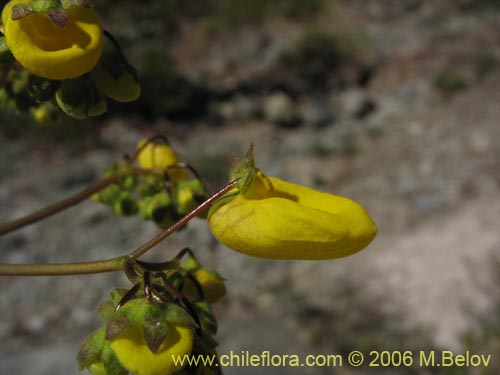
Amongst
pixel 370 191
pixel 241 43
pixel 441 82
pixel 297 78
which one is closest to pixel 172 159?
pixel 370 191

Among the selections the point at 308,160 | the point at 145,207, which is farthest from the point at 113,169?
the point at 308,160

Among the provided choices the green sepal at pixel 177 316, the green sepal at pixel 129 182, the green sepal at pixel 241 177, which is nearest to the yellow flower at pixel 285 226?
the green sepal at pixel 241 177

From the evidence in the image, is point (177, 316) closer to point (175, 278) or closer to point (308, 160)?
point (175, 278)

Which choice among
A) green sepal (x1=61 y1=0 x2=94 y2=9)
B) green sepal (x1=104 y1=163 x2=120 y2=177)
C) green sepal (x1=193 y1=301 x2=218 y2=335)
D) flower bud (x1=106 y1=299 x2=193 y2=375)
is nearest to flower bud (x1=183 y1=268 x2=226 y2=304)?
green sepal (x1=193 y1=301 x2=218 y2=335)

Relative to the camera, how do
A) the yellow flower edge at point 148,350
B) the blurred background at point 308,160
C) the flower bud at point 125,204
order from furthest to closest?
the blurred background at point 308,160
the flower bud at point 125,204
the yellow flower edge at point 148,350

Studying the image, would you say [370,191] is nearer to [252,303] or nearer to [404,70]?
[252,303]

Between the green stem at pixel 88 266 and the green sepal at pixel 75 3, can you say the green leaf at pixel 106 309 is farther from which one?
the green sepal at pixel 75 3
